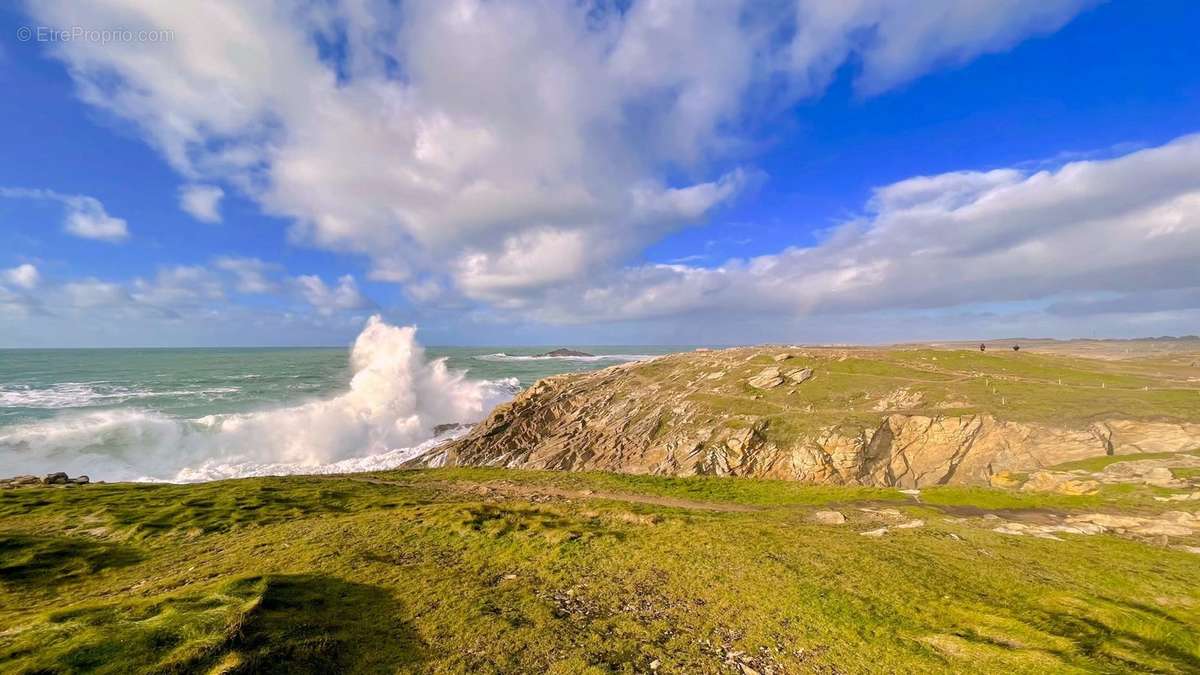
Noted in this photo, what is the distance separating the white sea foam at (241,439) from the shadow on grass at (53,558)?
3091 centimetres

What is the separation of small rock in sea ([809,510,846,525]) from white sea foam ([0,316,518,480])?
42.1 meters

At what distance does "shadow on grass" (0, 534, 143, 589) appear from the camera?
1334cm

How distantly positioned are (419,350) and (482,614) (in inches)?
2887

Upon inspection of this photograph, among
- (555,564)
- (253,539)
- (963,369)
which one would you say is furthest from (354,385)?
(963,369)

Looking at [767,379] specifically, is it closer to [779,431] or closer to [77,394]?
[779,431]

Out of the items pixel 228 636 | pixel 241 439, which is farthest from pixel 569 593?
pixel 241 439

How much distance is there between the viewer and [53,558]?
1460 centimetres

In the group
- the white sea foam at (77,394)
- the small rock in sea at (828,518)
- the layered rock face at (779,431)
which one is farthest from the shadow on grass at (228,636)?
the white sea foam at (77,394)

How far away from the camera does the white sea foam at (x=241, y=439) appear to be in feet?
150

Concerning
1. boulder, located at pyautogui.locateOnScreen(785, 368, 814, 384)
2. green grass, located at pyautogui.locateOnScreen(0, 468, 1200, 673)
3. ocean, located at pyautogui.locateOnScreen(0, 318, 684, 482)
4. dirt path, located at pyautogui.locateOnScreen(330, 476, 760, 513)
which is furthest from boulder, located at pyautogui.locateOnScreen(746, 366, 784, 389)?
ocean, located at pyautogui.locateOnScreen(0, 318, 684, 482)

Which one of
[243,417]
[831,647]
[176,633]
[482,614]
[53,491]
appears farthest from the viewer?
[243,417]

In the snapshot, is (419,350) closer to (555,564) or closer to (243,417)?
(243,417)

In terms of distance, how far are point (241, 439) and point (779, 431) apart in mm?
63379

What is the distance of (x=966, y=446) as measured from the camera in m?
32.3
